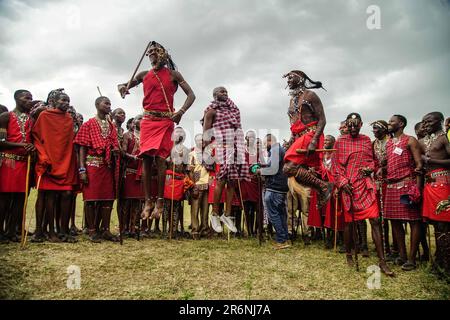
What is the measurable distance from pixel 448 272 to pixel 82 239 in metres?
6.80

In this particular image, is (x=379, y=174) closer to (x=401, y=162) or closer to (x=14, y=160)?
(x=401, y=162)

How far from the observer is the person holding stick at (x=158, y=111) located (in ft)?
18.4

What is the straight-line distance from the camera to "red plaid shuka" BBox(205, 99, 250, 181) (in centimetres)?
651

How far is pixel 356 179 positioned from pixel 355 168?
0.20 meters

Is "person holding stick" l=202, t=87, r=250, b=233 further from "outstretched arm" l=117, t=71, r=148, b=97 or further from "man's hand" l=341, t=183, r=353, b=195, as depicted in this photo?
"man's hand" l=341, t=183, r=353, b=195

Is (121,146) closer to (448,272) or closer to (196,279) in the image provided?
(196,279)

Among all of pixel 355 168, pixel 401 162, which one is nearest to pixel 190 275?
pixel 355 168

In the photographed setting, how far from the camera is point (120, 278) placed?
426cm

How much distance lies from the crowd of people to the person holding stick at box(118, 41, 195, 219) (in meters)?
0.02

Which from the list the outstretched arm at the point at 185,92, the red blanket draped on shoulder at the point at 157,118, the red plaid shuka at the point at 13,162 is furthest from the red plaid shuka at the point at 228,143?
the red plaid shuka at the point at 13,162

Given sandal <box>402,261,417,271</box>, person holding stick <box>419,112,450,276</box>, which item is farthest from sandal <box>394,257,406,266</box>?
person holding stick <box>419,112,450,276</box>

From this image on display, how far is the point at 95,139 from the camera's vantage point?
682 cm
